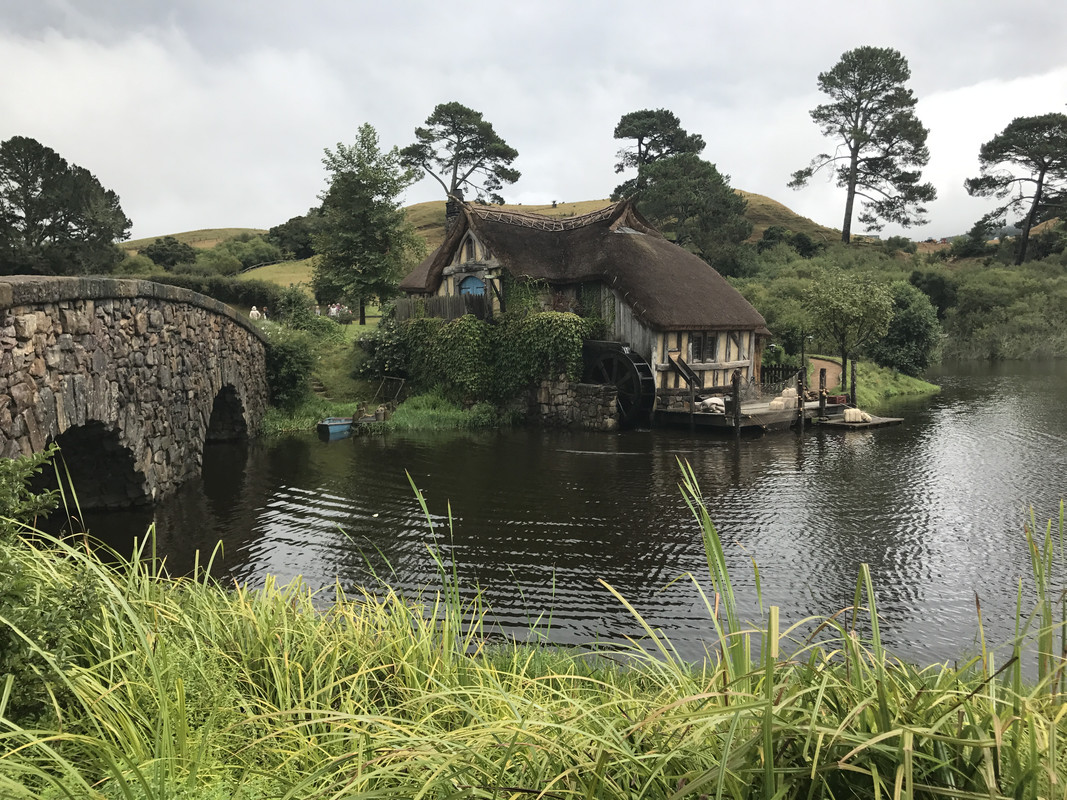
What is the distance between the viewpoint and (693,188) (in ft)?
154

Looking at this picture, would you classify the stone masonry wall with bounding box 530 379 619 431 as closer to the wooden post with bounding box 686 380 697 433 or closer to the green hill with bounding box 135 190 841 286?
the wooden post with bounding box 686 380 697 433

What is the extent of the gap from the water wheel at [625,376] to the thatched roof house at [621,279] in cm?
52

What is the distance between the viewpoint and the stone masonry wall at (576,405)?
22.2m

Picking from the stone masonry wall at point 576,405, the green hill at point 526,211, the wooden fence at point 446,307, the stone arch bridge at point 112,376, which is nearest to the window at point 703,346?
the stone masonry wall at point 576,405

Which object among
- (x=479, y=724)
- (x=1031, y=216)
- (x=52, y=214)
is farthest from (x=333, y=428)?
(x=1031, y=216)

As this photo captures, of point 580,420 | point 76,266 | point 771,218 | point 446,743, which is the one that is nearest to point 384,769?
point 446,743

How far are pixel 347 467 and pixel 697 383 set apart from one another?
1240 centimetres

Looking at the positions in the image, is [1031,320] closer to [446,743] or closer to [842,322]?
[842,322]

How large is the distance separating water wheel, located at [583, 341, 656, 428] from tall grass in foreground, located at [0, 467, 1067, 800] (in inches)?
731

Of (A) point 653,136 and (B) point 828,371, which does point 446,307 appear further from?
(A) point 653,136

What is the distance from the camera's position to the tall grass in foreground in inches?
91.2

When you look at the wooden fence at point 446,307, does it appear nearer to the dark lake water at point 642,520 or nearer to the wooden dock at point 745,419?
the dark lake water at point 642,520

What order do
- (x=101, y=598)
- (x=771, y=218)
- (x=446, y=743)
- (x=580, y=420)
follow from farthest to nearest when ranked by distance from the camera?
(x=771, y=218) < (x=580, y=420) < (x=101, y=598) < (x=446, y=743)

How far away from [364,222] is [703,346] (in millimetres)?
16673
